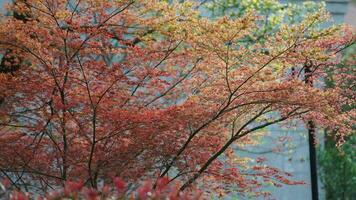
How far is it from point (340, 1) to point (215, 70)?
7071mm

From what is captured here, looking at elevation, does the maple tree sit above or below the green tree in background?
below

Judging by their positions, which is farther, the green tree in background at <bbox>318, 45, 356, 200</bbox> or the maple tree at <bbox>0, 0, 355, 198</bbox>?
the green tree in background at <bbox>318, 45, 356, 200</bbox>

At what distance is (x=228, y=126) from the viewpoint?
8.10 meters

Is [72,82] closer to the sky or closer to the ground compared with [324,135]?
closer to the ground

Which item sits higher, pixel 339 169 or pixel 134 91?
pixel 339 169

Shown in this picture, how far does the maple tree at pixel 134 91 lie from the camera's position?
266 inches

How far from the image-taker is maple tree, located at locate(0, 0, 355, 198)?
6.75m

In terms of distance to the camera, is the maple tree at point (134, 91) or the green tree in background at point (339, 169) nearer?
the maple tree at point (134, 91)

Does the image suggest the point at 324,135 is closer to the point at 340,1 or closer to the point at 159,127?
the point at 340,1

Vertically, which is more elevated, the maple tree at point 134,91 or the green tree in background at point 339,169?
the green tree in background at point 339,169

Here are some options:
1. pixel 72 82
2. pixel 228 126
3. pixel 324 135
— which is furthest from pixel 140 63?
pixel 324 135

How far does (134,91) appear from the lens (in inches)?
310

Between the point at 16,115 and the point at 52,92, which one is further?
the point at 16,115

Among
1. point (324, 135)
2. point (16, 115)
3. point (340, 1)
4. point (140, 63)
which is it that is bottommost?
point (16, 115)
